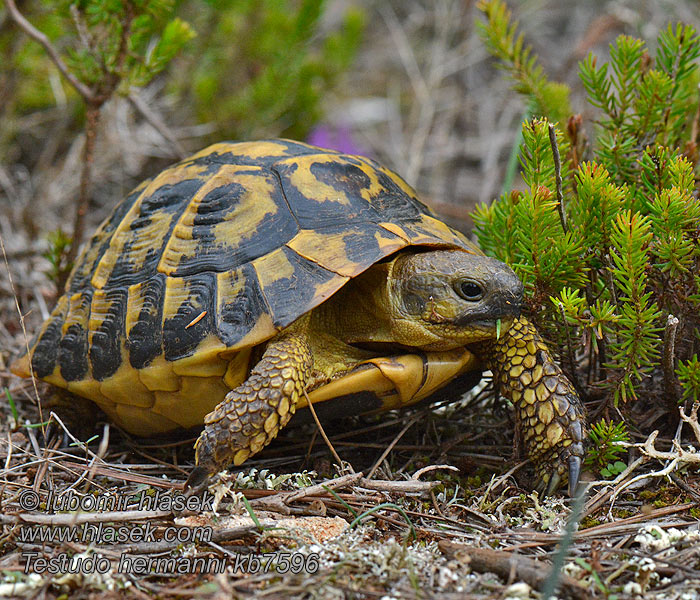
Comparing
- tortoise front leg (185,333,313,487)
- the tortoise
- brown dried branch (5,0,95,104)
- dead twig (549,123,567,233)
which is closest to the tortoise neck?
the tortoise

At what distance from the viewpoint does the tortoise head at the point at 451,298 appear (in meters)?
2.20

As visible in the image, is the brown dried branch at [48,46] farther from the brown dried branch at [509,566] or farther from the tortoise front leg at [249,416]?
the brown dried branch at [509,566]

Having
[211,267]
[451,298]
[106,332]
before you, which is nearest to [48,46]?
[106,332]

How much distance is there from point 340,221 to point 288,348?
507 millimetres

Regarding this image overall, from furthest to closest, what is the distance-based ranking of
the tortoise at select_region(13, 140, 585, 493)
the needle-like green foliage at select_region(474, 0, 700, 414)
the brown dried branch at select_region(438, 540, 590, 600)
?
the tortoise at select_region(13, 140, 585, 493), the needle-like green foliage at select_region(474, 0, 700, 414), the brown dried branch at select_region(438, 540, 590, 600)

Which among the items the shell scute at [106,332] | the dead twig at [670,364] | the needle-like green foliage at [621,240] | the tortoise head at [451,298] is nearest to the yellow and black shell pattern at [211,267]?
the shell scute at [106,332]

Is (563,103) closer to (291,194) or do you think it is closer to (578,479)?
(291,194)

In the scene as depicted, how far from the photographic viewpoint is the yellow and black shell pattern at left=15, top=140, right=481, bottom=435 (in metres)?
2.22

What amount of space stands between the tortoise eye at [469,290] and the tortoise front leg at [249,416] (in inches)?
23.5

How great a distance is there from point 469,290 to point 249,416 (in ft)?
2.70

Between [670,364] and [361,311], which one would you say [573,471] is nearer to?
[670,364]

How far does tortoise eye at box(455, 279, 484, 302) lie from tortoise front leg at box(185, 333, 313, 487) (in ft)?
1.96

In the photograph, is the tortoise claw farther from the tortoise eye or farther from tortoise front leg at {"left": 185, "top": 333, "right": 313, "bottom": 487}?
tortoise front leg at {"left": 185, "top": 333, "right": 313, "bottom": 487}

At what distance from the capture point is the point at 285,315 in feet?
7.03
